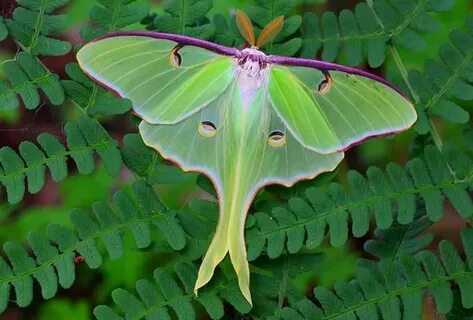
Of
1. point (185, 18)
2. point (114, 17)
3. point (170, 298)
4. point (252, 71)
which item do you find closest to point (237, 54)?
point (252, 71)

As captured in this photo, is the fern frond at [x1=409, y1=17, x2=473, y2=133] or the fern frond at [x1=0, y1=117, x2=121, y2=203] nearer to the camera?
the fern frond at [x1=0, y1=117, x2=121, y2=203]

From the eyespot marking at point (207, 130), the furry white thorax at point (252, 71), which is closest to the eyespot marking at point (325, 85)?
the furry white thorax at point (252, 71)

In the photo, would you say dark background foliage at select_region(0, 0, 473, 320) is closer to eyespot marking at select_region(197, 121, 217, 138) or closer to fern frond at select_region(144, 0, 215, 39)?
fern frond at select_region(144, 0, 215, 39)

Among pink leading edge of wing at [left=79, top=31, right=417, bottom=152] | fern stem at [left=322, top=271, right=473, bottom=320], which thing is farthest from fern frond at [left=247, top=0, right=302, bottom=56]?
fern stem at [left=322, top=271, right=473, bottom=320]

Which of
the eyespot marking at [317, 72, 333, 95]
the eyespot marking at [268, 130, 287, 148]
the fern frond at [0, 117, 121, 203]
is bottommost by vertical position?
the fern frond at [0, 117, 121, 203]

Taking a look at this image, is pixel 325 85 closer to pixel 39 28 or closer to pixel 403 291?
pixel 403 291

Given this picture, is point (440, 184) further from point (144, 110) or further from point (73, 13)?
point (73, 13)

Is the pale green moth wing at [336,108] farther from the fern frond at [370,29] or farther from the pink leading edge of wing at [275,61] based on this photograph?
the fern frond at [370,29]
